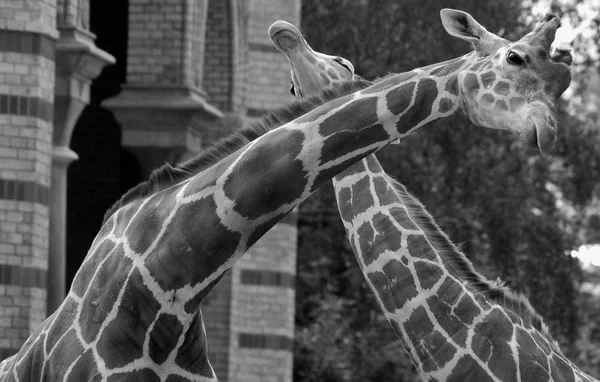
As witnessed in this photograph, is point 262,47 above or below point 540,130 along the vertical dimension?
above

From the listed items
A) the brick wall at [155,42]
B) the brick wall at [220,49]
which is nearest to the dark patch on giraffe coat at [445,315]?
the brick wall at [155,42]

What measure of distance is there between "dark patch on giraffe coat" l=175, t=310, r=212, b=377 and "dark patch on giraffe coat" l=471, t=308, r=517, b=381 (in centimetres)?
201

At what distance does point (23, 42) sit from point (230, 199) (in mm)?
6895

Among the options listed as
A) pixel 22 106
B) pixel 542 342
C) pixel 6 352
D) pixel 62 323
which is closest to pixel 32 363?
pixel 62 323

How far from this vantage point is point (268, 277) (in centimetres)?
1761

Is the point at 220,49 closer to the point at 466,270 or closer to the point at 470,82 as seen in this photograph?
the point at 466,270

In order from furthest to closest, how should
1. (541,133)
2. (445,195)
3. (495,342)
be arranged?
1. (445,195)
2. (495,342)
3. (541,133)

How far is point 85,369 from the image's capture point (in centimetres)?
680

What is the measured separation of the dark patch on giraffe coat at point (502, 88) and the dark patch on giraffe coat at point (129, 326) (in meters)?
1.66

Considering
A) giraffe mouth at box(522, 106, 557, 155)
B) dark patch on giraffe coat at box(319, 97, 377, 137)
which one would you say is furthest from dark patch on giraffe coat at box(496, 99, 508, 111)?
dark patch on giraffe coat at box(319, 97, 377, 137)

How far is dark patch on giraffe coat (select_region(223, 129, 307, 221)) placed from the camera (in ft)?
21.7

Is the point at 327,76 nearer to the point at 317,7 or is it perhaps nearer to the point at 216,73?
the point at 216,73

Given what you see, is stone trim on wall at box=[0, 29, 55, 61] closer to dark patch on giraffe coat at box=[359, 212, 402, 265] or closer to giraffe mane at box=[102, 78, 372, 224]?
dark patch on giraffe coat at box=[359, 212, 402, 265]

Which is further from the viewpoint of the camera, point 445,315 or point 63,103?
point 63,103
